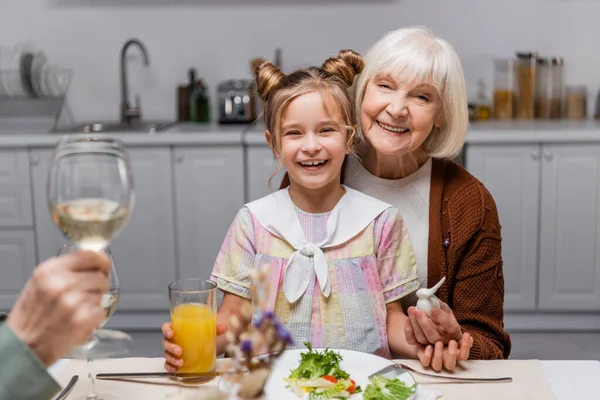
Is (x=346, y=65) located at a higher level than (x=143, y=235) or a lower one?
higher

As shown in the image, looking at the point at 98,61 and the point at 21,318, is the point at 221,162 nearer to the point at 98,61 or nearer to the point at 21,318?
the point at 98,61

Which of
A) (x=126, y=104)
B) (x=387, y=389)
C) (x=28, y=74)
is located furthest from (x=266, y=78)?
(x=28, y=74)

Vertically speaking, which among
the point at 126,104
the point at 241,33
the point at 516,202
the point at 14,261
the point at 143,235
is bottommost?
the point at 14,261

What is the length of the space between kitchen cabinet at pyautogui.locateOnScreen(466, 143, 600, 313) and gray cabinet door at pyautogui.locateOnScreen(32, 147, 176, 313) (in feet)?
4.29

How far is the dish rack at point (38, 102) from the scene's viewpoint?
379 centimetres

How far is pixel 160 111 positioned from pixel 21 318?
10.4ft

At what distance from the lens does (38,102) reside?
3842 millimetres

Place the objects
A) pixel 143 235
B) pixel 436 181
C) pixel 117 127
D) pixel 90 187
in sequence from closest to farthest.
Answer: pixel 90 187 < pixel 436 181 < pixel 143 235 < pixel 117 127

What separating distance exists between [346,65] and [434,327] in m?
0.57

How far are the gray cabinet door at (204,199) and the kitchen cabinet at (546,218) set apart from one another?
1000mm

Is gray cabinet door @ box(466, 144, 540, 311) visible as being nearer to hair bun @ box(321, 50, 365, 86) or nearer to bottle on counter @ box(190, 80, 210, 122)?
bottle on counter @ box(190, 80, 210, 122)

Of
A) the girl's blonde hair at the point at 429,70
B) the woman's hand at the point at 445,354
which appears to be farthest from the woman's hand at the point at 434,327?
the girl's blonde hair at the point at 429,70

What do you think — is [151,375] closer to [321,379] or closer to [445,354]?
[321,379]

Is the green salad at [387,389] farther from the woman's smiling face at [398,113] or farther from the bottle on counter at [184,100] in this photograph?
the bottle on counter at [184,100]
